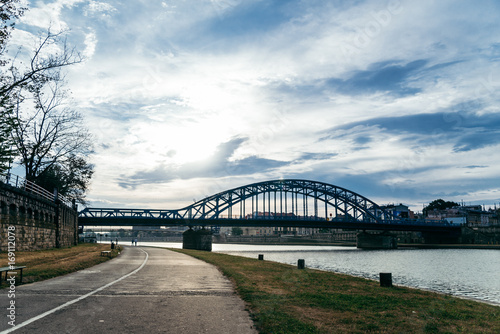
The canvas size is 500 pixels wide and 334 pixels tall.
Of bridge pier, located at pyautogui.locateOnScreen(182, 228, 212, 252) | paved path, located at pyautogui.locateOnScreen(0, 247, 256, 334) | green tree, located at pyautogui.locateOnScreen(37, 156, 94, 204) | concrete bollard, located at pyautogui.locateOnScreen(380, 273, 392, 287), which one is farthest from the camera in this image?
bridge pier, located at pyautogui.locateOnScreen(182, 228, 212, 252)

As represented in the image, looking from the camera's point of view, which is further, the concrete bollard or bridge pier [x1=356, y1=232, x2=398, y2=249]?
bridge pier [x1=356, y1=232, x2=398, y2=249]

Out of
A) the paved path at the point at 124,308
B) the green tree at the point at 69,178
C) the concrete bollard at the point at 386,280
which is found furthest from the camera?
the green tree at the point at 69,178

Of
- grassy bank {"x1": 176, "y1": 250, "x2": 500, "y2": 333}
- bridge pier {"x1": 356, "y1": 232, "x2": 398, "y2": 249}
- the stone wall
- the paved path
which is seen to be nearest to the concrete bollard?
grassy bank {"x1": 176, "y1": 250, "x2": 500, "y2": 333}

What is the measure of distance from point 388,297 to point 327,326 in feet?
22.8

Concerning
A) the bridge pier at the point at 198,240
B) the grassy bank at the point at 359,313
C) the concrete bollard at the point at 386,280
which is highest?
the grassy bank at the point at 359,313

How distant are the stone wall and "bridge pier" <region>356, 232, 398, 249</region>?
4209 inches

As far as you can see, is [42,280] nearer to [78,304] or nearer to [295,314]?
[78,304]

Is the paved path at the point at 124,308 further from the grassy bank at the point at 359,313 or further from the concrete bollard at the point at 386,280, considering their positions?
the concrete bollard at the point at 386,280

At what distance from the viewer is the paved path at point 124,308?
8.12 meters

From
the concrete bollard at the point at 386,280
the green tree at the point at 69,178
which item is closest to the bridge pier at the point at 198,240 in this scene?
the green tree at the point at 69,178

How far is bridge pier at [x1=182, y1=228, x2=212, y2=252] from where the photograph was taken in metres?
105

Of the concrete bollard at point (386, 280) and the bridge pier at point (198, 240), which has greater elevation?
the concrete bollard at point (386, 280)

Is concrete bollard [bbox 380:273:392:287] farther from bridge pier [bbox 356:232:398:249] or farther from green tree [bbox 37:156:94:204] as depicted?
bridge pier [bbox 356:232:398:249]

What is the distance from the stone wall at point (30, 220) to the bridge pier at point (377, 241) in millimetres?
106902
